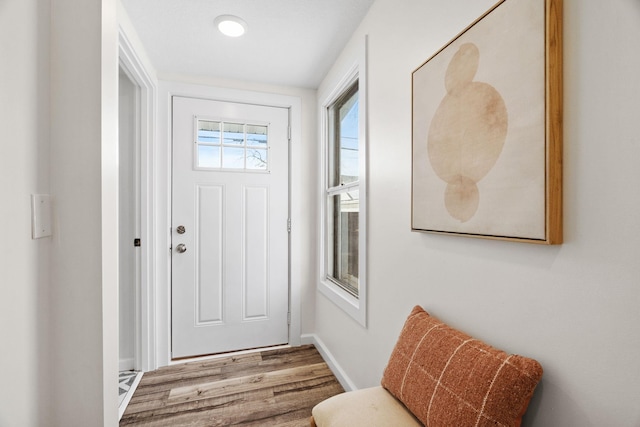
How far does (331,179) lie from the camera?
2.38m

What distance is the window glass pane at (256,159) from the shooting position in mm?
2449

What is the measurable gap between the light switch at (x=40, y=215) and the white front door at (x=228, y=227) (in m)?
1.30

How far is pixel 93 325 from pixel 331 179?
1.77 m

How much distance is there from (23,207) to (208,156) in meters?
1.57

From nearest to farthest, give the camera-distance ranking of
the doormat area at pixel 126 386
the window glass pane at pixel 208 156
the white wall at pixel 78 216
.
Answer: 1. the white wall at pixel 78 216
2. the doormat area at pixel 126 386
3. the window glass pane at pixel 208 156

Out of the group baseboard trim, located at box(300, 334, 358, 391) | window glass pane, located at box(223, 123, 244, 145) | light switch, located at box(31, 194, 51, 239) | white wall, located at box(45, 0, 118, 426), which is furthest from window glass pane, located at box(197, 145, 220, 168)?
baseboard trim, located at box(300, 334, 358, 391)

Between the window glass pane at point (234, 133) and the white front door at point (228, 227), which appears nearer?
the white front door at point (228, 227)

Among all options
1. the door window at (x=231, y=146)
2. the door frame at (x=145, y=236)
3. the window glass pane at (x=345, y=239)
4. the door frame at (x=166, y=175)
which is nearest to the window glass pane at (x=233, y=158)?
the door window at (x=231, y=146)

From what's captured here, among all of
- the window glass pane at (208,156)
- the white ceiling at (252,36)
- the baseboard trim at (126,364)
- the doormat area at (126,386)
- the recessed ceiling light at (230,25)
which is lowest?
the doormat area at (126,386)

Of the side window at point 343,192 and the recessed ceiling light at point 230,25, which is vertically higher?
the recessed ceiling light at point 230,25

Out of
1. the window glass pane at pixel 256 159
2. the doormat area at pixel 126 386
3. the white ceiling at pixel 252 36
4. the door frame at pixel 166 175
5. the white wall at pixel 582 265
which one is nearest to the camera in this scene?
the white wall at pixel 582 265

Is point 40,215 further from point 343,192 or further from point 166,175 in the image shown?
point 343,192

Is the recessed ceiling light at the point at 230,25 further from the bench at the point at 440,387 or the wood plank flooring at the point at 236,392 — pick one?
the wood plank flooring at the point at 236,392

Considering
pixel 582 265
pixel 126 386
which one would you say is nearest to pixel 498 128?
pixel 582 265
